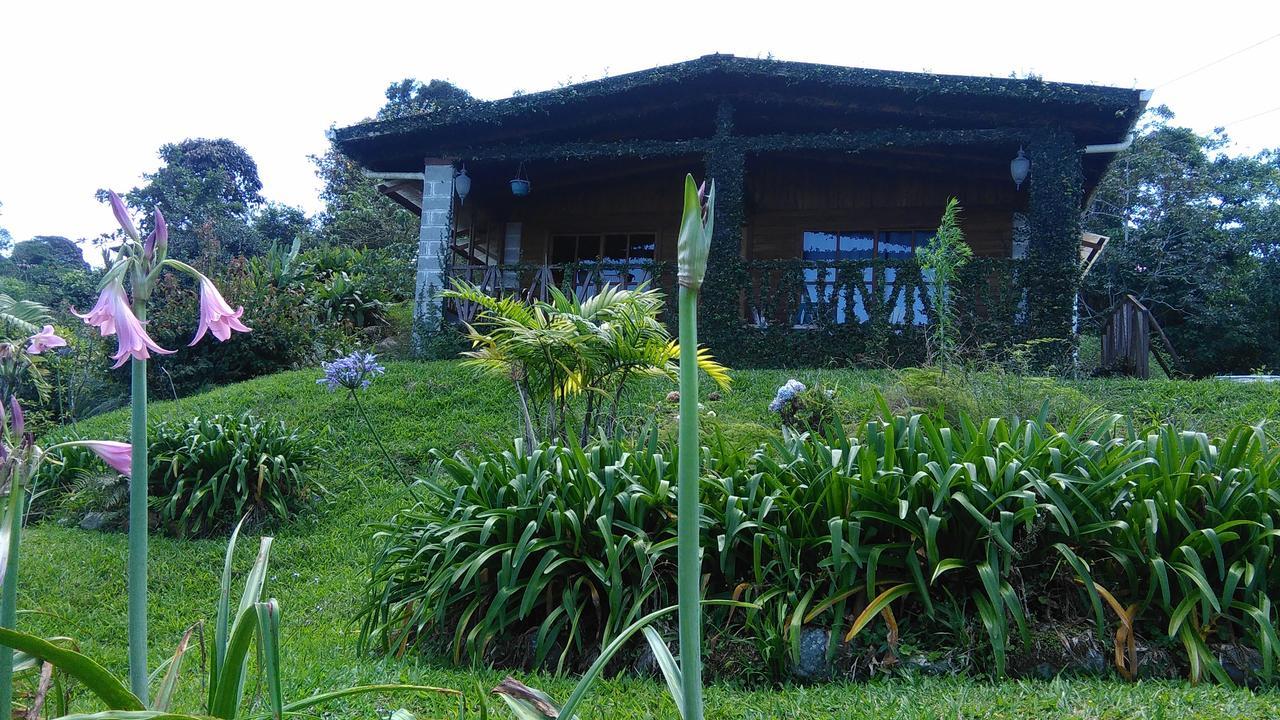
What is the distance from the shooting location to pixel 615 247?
14805mm

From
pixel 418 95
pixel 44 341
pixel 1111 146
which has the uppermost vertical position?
pixel 418 95

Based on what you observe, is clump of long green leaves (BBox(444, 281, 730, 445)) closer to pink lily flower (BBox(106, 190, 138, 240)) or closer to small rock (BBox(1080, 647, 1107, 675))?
small rock (BBox(1080, 647, 1107, 675))

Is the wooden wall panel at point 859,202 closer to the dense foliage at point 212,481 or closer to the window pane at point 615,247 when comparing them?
the window pane at point 615,247

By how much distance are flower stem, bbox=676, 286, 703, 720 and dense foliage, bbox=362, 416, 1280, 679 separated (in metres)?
2.03

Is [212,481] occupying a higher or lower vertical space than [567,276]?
lower

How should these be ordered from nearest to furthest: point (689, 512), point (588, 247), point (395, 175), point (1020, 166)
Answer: point (689, 512), point (1020, 166), point (395, 175), point (588, 247)

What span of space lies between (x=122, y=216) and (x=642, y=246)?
13463 mm

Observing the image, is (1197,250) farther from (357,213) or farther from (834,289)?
(357,213)

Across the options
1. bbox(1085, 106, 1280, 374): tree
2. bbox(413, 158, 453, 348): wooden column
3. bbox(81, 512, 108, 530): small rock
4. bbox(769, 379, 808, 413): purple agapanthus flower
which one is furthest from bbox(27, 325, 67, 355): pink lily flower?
bbox(1085, 106, 1280, 374): tree

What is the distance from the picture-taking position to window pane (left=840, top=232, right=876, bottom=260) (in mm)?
13555

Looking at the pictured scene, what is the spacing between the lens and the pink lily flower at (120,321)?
136cm

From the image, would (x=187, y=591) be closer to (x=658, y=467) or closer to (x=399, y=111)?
(x=658, y=467)

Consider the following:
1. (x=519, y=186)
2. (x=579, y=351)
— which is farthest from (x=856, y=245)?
(x=579, y=351)

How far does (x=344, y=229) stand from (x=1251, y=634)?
2853cm
